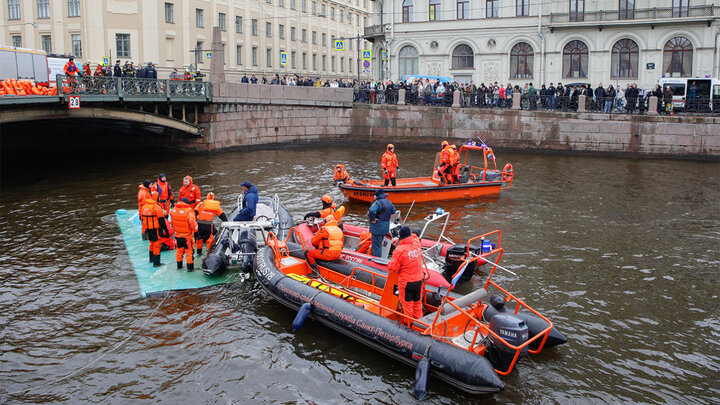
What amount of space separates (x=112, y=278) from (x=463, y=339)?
704 cm

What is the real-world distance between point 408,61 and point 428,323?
113 ft

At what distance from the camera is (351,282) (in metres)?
10.7

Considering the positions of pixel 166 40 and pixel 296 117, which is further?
pixel 166 40

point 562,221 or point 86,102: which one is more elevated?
point 86,102

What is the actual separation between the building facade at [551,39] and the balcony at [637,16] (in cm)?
5

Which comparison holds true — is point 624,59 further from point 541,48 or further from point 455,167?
point 455,167

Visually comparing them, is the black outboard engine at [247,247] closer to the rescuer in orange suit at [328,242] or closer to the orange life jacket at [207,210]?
the orange life jacket at [207,210]

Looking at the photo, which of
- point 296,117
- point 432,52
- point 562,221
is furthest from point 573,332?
point 432,52

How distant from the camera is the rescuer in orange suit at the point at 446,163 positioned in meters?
18.9

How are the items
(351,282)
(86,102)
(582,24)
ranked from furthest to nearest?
(582,24)
(86,102)
(351,282)

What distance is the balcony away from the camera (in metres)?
33.0

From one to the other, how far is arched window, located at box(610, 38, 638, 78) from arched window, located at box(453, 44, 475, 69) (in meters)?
8.25

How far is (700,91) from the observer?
29.8 metres

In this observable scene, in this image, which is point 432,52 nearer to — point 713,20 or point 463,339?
point 713,20
